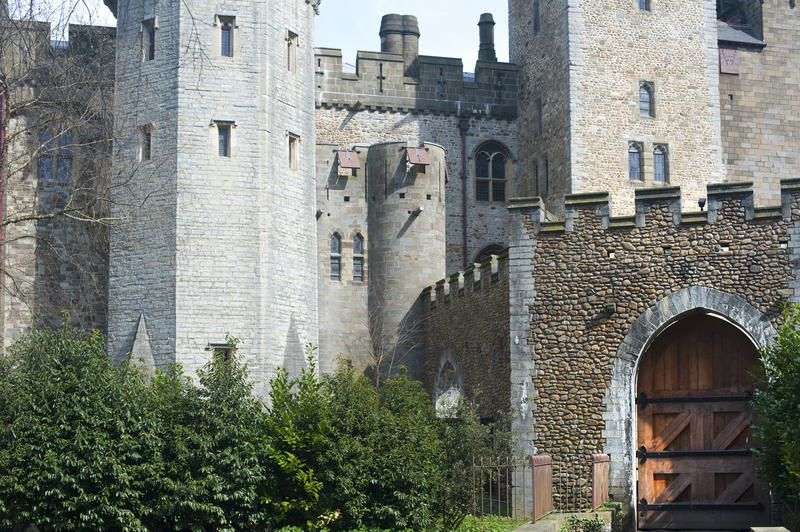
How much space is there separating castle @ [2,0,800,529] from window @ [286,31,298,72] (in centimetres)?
13

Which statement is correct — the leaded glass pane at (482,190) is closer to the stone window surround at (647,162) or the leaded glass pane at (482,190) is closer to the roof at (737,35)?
the stone window surround at (647,162)

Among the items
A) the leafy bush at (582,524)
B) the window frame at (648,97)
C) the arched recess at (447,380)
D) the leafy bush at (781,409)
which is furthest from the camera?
the window frame at (648,97)

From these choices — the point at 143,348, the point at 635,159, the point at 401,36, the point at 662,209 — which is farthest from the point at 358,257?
the point at 662,209

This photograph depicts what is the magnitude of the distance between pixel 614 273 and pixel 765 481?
453cm

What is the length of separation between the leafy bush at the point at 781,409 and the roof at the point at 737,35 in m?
18.5

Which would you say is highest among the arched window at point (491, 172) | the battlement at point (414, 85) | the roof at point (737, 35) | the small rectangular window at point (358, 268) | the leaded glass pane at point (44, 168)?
the roof at point (737, 35)

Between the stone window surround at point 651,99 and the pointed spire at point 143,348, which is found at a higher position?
the stone window surround at point 651,99

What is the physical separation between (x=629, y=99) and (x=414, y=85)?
7.37 metres

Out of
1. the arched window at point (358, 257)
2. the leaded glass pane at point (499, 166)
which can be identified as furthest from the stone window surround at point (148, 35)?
the leaded glass pane at point (499, 166)

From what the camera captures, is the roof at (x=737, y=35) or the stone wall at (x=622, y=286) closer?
the stone wall at (x=622, y=286)

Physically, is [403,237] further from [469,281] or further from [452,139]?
[469,281]

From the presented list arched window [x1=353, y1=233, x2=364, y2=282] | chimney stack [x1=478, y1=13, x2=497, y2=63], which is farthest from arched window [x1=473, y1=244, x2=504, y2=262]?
chimney stack [x1=478, y1=13, x2=497, y2=63]

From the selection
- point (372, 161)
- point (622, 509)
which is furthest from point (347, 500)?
point (372, 161)

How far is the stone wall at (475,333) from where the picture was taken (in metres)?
22.9
